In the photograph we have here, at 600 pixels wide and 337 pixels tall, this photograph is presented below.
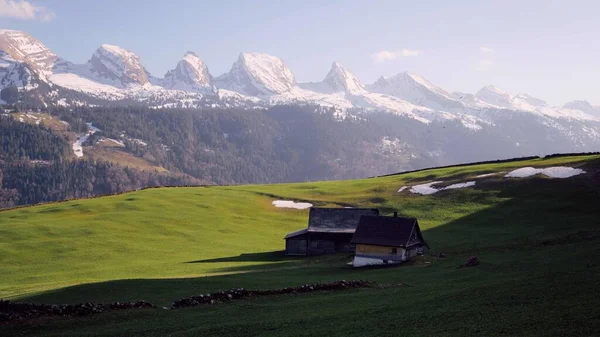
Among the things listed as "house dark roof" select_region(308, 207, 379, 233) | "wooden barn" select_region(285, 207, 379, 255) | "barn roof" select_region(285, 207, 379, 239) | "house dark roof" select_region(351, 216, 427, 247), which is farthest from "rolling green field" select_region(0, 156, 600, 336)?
"house dark roof" select_region(308, 207, 379, 233)

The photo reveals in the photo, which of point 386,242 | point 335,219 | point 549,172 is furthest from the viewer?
point 549,172

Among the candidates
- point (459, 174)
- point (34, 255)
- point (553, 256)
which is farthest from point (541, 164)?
point (34, 255)

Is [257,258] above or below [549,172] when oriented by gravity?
below

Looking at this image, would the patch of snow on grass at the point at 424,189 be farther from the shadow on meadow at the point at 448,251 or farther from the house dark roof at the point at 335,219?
the house dark roof at the point at 335,219

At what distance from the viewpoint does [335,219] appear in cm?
8944

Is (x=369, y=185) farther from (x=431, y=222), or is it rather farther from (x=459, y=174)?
(x=431, y=222)

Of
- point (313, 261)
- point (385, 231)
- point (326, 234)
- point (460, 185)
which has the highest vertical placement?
point (460, 185)

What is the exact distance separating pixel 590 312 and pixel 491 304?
6321 millimetres

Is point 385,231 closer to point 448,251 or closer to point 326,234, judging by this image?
point 448,251

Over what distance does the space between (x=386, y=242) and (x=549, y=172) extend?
179ft

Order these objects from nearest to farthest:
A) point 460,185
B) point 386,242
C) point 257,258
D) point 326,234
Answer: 1. point 386,242
2. point 257,258
3. point 326,234
4. point 460,185

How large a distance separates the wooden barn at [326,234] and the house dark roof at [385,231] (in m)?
9.77

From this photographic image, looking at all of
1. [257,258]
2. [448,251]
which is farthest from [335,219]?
[448,251]

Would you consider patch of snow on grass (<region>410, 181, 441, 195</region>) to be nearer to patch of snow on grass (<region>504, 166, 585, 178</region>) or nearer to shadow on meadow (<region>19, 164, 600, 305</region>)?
shadow on meadow (<region>19, 164, 600, 305</region>)
